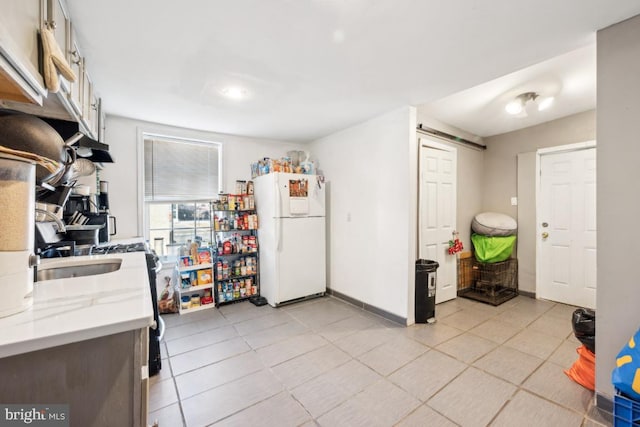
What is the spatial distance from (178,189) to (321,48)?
2.66 metres

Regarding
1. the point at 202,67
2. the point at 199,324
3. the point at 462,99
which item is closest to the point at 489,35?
the point at 462,99

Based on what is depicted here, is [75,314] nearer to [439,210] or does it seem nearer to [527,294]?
[439,210]

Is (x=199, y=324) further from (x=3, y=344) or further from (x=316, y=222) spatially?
(x=3, y=344)

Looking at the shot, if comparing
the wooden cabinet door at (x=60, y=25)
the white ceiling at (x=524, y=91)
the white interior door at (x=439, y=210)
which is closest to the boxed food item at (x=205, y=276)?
the wooden cabinet door at (x=60, y=25)

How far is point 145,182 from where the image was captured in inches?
131

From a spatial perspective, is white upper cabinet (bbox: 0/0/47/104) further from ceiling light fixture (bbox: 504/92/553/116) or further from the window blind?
ceiling light fixture (bbox: 504/92/553/116)

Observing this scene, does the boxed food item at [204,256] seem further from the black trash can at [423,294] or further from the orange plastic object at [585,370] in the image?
the orange plastic object at [585,370]

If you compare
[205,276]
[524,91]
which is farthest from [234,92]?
[524,91]

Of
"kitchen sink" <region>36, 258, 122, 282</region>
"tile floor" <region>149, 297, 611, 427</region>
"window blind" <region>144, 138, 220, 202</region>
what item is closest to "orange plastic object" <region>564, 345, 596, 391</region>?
"tile floor" <region>149, 297, 611, 427</region>

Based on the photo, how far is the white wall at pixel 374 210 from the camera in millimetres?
2846

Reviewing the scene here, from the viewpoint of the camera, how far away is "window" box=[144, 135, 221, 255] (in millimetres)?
3375

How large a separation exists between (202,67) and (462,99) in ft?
8.52

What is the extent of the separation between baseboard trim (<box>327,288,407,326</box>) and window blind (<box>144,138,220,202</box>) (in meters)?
2.23

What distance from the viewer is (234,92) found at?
2.45 metres
